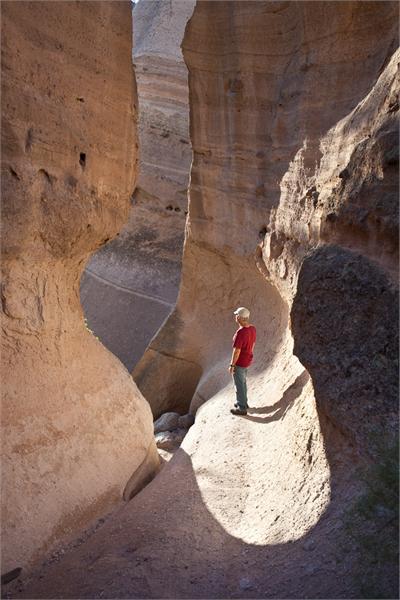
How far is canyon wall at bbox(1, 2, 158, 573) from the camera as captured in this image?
3.19 m

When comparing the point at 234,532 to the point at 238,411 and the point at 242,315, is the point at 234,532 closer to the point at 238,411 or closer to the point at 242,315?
the point at 238,411

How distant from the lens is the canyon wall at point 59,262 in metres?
3.19

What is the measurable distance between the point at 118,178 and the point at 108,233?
0.42 metres

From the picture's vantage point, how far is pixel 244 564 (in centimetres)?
286

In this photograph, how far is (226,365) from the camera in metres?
6.33

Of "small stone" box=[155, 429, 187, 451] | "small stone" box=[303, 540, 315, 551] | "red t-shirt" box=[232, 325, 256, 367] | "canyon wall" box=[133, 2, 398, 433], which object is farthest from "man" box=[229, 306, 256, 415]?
"small stone" box=[303, 540, 315, 551]

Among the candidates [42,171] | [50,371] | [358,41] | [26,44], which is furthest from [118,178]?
[358,41]

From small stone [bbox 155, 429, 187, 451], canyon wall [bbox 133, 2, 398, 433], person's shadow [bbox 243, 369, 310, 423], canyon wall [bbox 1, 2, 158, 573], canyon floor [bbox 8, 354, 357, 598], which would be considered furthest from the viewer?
small stone [bbox 155, 429, 187, 451]

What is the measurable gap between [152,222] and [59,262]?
24.7ft

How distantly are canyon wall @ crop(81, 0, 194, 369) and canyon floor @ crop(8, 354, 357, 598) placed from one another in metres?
6.52

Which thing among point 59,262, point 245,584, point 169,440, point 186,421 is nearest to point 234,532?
point 245,584

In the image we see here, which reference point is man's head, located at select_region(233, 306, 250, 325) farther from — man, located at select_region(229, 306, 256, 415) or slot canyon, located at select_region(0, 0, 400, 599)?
slot canyon, located at select_region(0, 0, 400, 599)

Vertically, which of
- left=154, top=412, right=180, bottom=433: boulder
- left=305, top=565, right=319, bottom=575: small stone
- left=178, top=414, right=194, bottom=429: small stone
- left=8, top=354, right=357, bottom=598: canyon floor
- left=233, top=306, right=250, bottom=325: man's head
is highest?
left=233, top=306, right=250, bottom=325: man's head

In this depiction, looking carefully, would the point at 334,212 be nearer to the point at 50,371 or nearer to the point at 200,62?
the point at 50,371
